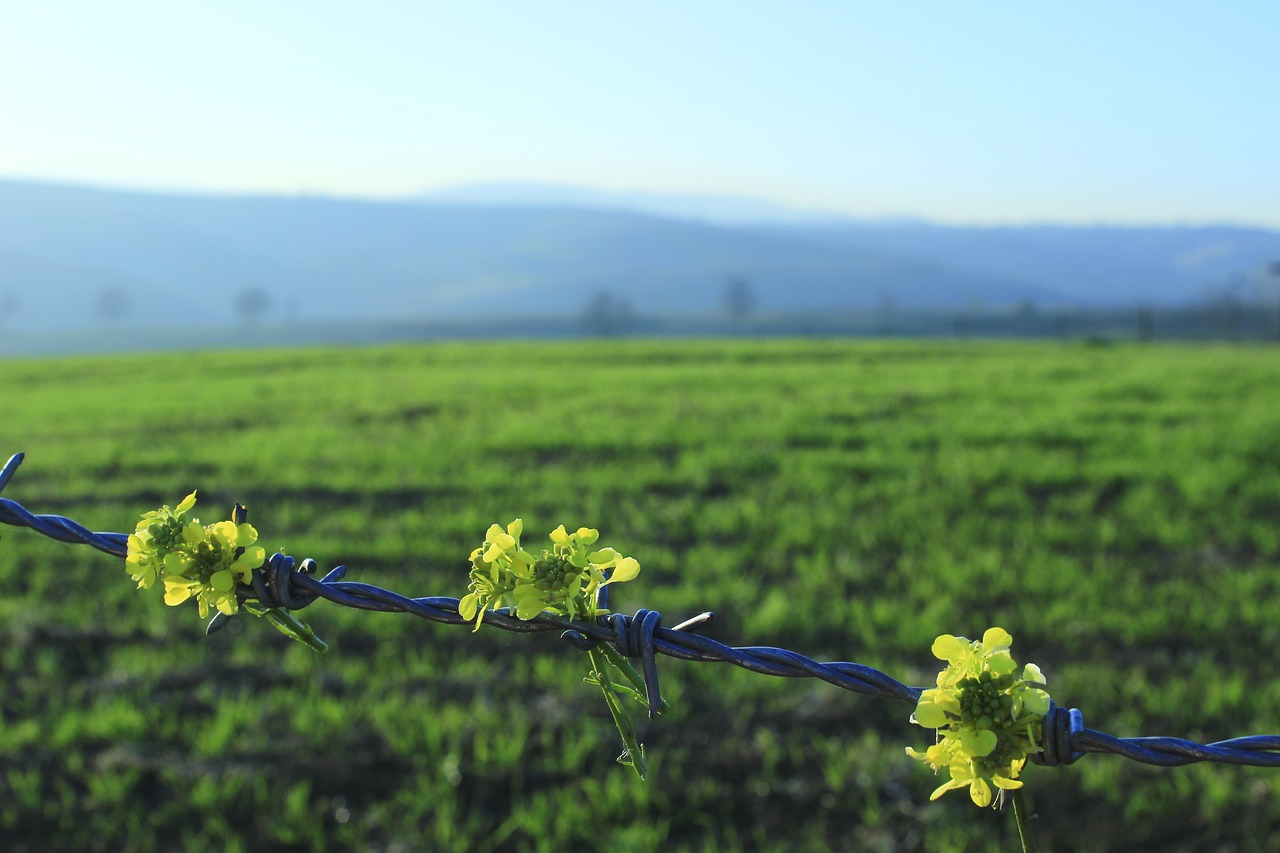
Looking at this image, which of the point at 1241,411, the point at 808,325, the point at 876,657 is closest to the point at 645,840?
the point at 876,657

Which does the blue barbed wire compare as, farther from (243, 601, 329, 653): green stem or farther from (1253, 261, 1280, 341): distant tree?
(1253, 261, 1280, 341): distant tree

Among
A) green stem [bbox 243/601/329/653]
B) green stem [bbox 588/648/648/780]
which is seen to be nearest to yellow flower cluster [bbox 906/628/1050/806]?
green stem [bbox 588/648/648/780]

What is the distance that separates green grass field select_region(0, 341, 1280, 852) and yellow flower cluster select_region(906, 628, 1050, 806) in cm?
210

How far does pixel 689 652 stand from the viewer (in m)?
1.20

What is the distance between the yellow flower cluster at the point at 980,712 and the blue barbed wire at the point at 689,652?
0.19 ft

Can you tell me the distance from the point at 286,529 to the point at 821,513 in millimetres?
3236

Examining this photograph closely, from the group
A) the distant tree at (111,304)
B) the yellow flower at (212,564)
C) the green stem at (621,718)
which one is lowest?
the distant tree at (111,304)

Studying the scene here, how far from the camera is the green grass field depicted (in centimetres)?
302

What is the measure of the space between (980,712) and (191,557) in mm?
847

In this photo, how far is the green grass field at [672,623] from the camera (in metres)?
3.02

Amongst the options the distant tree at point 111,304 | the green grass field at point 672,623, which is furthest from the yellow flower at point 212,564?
the distant tree at point 111,304

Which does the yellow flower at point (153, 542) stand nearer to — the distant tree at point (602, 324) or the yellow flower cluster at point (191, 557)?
the yellow flower cluster at point (191, 557)

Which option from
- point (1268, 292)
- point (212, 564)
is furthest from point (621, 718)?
point (1268, 292)

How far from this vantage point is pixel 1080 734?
3.25 ft
